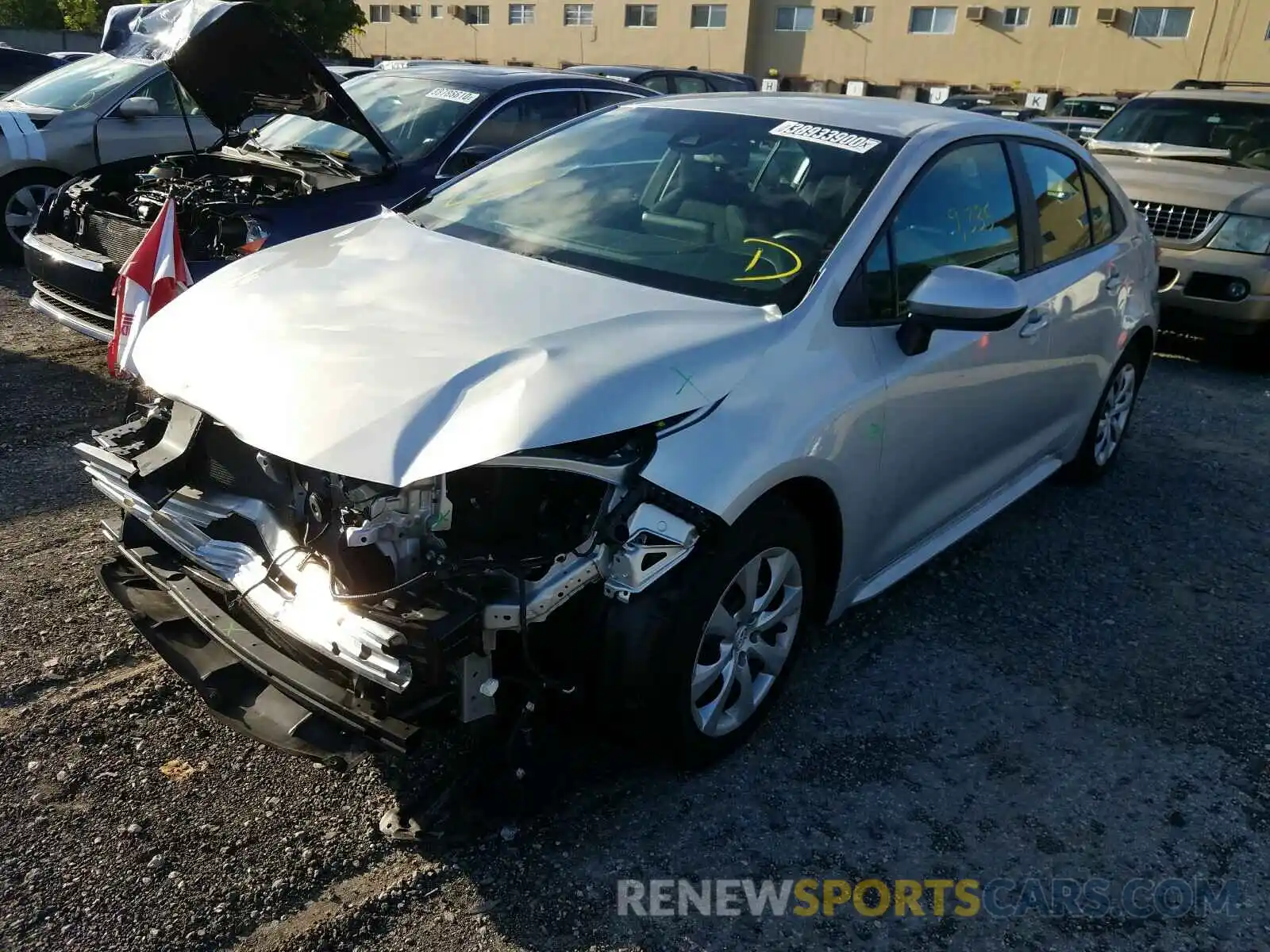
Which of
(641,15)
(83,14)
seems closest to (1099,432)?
(83,14)

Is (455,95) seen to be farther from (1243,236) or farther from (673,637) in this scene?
(1243,236)

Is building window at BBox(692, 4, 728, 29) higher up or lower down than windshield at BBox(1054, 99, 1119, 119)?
higher up

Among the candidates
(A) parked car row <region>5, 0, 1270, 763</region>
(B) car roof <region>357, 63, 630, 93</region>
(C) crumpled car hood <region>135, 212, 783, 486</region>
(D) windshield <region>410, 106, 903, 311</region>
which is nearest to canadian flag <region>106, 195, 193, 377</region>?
(A) parked car row <region>5, 0, 1270, 763</region>

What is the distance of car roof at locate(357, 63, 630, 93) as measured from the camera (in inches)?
266

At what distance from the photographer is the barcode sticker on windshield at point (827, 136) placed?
3.51 m

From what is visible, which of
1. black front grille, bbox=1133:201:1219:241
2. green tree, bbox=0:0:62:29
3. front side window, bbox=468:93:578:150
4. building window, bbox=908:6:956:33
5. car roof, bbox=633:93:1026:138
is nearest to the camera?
car roof, bbox=633:93:1026:138

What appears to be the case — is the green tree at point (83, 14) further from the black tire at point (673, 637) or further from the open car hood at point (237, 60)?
the black tire at point (673, 637)

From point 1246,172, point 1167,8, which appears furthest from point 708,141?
point 1167,8

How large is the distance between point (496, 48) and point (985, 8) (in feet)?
82.9

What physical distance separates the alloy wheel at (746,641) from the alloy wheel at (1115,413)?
2.85m

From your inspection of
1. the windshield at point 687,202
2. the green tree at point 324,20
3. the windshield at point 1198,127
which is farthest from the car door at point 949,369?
the green tree at point 324,20

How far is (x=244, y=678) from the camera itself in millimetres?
2732

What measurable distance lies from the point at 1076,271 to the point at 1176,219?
4255 mm

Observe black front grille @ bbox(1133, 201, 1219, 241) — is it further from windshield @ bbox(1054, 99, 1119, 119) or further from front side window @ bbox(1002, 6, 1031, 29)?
front side window @ bbox(1002, 6, 1031, 29)
